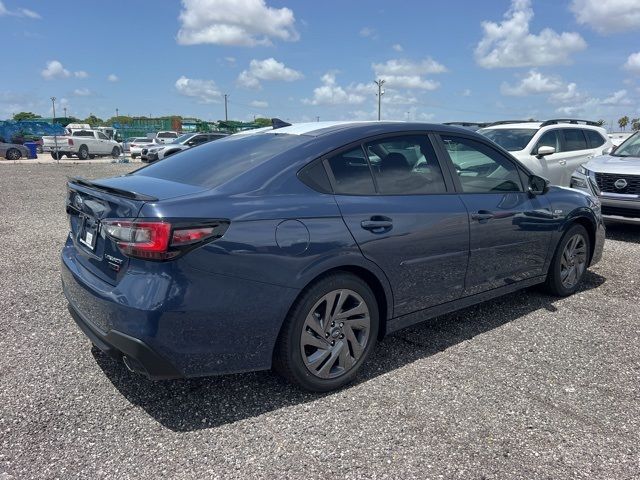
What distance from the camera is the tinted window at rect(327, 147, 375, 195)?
3164mm

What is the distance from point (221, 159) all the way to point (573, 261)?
3.56 metres

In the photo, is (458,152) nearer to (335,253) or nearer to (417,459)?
(335,253)

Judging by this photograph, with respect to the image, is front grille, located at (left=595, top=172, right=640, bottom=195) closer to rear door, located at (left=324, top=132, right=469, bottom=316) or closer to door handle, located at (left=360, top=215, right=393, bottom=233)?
rear door, located at (left=324, top=132, right=469, bottom=316)

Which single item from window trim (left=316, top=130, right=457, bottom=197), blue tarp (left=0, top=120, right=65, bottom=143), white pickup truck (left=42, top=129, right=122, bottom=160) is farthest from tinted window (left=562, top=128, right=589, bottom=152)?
blue tarp (left=0, top=120, right=65, bottom=143)

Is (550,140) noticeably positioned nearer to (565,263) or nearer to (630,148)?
(630,148)

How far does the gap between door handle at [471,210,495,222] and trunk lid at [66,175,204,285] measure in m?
2.01

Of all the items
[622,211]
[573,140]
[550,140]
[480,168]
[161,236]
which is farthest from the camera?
[573,140]

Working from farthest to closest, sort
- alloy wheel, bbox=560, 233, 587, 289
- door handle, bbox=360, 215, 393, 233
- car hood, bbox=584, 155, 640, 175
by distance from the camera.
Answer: car hood, bbox=584, 155, 640, 175, alloy wheel, bbox=560, 233, 587, 289, door handle, bbox=360, 215, 393, 233

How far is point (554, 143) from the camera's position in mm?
9773

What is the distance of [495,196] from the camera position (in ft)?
13.2

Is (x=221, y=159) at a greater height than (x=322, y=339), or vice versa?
(x=221, y=159)

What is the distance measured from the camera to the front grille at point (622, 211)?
732 centimetres

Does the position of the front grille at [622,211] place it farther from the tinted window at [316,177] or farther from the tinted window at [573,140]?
the tinted window at [316,177]

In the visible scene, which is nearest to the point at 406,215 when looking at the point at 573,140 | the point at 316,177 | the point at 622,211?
the point at 316,177
